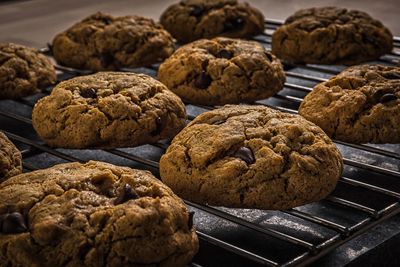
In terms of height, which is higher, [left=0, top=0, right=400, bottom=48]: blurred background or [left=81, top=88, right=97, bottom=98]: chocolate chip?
[left=81, top=88, right=97, bottom=98]: chocolate chip

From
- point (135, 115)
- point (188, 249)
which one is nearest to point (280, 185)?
point (188, 249)

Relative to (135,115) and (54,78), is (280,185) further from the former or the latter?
(54,78)

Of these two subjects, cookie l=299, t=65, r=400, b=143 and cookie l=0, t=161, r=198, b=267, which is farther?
cookie l=299, t=65, r=400, b=143

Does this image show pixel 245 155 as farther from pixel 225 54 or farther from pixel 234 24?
pixel 234 24

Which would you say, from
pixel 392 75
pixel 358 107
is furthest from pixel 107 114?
pixel 392 75

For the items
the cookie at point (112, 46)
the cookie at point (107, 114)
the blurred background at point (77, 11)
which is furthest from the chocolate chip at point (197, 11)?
the cookie at point (107, 114)

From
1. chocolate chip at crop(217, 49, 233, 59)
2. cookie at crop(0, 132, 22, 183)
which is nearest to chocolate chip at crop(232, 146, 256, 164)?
cookie at crop(0, 132, 22, 183)

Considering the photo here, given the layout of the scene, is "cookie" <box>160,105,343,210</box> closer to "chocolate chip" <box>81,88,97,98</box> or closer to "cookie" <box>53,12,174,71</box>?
"chocolate chip" <box>81,88,97,98</box>
